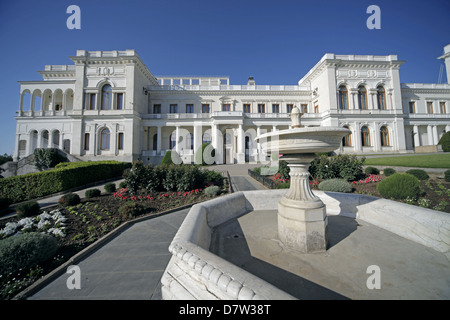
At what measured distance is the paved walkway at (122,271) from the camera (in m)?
1.97

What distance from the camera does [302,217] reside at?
2709 millimetres

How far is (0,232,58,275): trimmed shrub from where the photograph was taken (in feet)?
8.03

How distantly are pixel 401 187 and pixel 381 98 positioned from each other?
29.6 m

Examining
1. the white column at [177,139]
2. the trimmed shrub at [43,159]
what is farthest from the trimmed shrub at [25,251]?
the white column at [177,139]

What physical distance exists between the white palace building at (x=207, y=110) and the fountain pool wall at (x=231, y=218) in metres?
18.4

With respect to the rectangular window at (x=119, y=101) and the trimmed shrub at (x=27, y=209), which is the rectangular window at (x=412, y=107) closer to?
the trimmed shrub at (x=27, y=209)

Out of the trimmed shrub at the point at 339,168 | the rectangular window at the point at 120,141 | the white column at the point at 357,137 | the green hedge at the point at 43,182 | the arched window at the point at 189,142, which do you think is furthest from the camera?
the arched window at the point at 189,142

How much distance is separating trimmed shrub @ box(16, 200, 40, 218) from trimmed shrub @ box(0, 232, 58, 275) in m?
4.24

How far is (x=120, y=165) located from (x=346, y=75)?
32.4 m

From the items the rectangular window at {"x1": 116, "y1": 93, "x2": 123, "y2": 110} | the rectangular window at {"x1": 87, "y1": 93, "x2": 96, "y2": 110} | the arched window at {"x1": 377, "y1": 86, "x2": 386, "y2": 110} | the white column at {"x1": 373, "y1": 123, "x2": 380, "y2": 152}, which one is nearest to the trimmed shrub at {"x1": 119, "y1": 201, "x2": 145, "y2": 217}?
the rectangular window at {"x1": 116, "y1": 93, "x2": 123, "y2": 110}

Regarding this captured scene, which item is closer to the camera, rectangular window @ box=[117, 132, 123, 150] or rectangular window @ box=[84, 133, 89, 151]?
rectangular window @ box=[84, 133, 89, 151]

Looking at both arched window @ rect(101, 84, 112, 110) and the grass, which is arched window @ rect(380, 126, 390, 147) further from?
arched window @ rect(101, 84, 112, 110)

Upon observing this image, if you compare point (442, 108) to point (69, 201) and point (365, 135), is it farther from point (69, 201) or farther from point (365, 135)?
point (69, 201)
